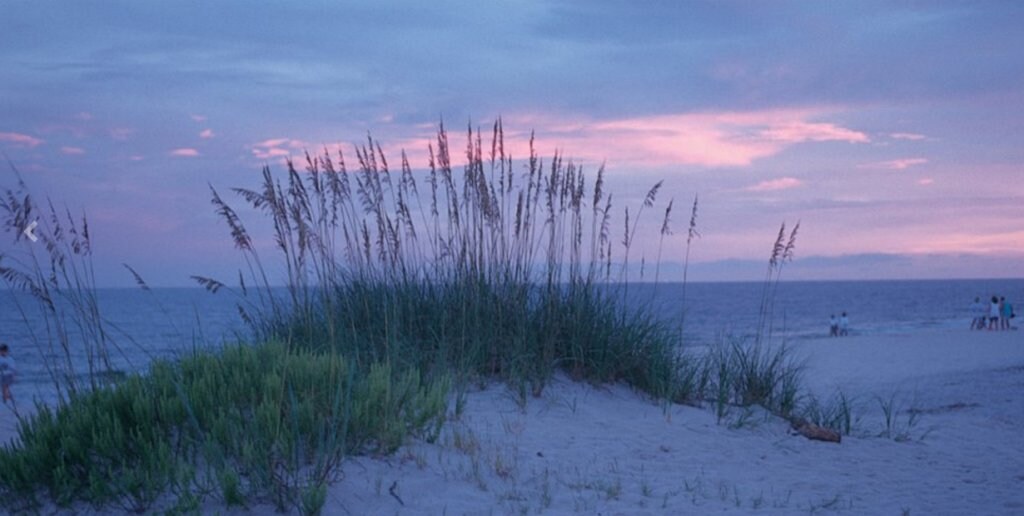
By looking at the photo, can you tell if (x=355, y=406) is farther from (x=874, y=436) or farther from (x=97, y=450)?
(x=874, y=436)

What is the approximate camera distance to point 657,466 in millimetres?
6453

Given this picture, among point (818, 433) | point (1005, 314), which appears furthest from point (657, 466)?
point (1005, 314)

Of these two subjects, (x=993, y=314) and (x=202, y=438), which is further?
(x=993, y=314)

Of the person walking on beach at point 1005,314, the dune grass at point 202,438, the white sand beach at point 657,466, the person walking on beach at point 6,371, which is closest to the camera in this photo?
the dune grass at point 202,438

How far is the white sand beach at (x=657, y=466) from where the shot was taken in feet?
17.6

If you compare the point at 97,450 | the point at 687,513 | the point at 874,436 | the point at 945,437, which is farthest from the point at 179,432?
the point at 945,437

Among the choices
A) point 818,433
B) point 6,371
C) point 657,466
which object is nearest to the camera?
point 657,466

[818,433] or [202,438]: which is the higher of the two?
[202,438]

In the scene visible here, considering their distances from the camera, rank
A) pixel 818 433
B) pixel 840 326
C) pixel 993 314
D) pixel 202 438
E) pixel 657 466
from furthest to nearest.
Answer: pixel 840 326, pixel 993 314, pixel 818 433, pixel 657 466, pixel 202 438

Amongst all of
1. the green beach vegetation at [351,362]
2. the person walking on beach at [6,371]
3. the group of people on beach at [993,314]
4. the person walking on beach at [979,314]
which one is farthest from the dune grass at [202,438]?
the person walking on beach at [979,314]

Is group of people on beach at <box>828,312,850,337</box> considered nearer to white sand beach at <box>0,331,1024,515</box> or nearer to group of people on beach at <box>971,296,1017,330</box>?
group of people on beach at <box>971,296,1017,330</box>

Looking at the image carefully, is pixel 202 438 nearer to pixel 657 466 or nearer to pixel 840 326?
pixel 657 466

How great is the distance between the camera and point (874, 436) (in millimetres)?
8492

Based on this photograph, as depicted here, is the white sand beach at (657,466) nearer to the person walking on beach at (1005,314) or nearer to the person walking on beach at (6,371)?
the person walking on beach at (6,371)
